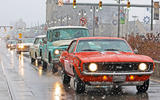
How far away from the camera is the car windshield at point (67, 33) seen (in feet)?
63.0

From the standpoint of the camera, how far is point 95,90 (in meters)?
11.8

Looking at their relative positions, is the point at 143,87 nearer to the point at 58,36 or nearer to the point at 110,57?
the point at 110,57

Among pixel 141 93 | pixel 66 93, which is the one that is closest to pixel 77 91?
pixel 66 93

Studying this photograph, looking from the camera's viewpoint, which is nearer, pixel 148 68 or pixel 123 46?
pixel 148 68

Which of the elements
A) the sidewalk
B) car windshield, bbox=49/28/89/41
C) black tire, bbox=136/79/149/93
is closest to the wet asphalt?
the sidewalk

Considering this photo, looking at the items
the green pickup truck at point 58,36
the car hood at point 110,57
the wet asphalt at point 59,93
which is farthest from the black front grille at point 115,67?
the green pickup truck at point 58,36

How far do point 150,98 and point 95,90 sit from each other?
205 cm

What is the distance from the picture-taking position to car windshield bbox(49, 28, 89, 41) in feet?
63.0

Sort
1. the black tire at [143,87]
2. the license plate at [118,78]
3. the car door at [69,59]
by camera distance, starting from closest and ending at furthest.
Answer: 1. the license plate at [118,78]
2. the black tire at [143,87]
3. the car door at [69,59]

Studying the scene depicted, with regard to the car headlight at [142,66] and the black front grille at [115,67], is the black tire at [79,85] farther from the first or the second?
the car headlight at [142,66]

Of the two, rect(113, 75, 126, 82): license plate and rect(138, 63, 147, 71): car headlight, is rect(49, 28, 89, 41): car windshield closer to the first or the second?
rect(138, 63, 147, 71): car headlight

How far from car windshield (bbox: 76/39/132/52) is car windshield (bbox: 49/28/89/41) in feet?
23.2

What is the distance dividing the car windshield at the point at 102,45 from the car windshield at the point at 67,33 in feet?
23.2

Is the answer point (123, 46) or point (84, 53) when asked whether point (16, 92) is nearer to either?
point (84, 53)
